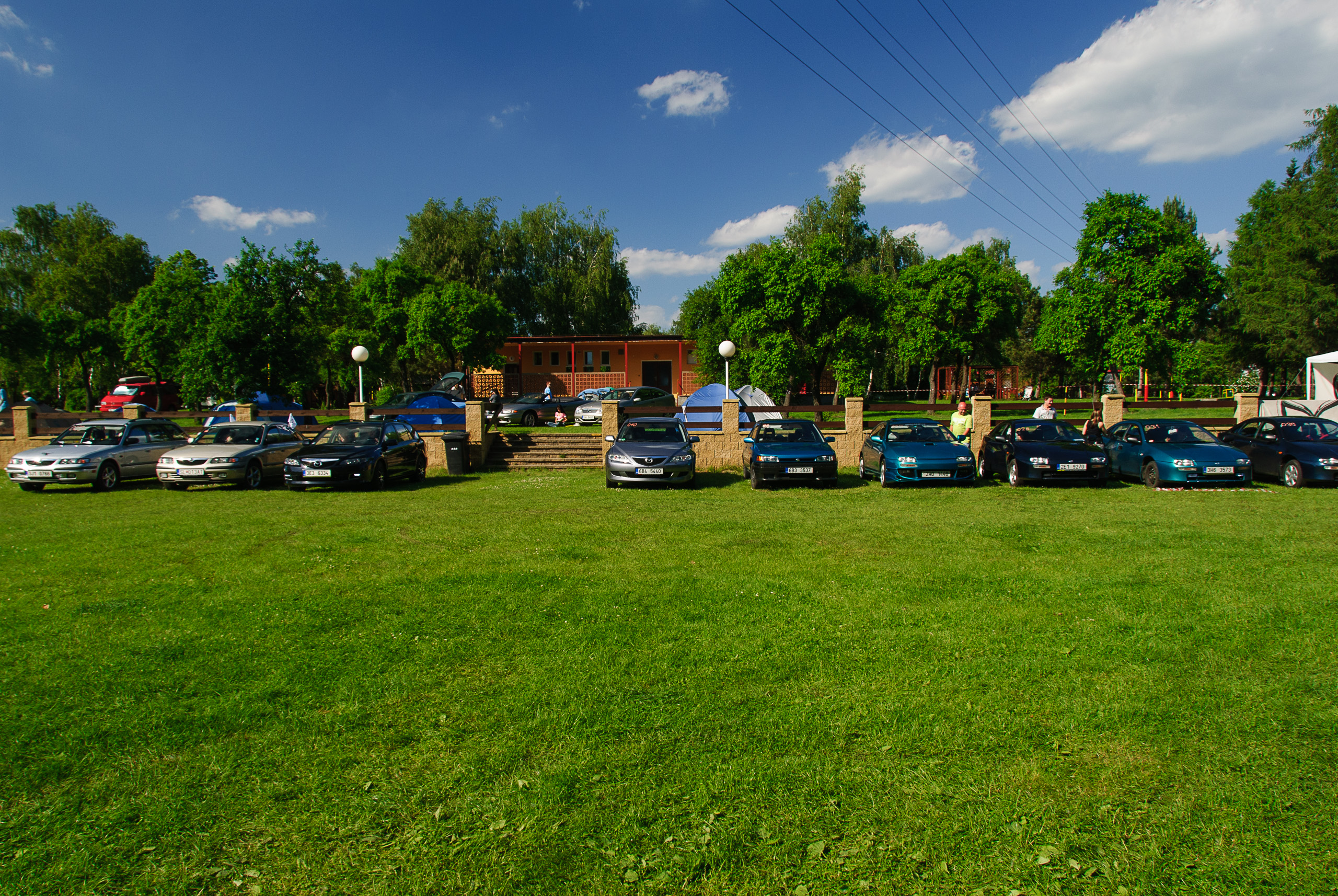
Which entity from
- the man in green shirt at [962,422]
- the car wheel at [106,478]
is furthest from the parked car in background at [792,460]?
the car wheel at [106,478]

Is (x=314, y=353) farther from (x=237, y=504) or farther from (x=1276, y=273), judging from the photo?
(x=1276, y=273)

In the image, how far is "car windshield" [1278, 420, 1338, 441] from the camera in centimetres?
1376

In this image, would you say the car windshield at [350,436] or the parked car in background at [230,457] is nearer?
the parked car in background at [230,457]

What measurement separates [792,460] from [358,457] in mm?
8817

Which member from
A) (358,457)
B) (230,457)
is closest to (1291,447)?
(358,457)

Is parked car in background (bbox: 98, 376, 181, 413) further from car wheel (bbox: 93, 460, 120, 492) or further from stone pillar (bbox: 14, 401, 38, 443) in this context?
car wheel (bbox: 93, 460, 120, 492)

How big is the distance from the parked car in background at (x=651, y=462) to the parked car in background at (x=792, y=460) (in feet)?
4.47

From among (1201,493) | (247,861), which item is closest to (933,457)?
(1201,493)

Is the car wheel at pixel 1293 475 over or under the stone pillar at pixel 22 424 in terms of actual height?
under

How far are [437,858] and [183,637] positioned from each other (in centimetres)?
352

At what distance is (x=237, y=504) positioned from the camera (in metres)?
12.4

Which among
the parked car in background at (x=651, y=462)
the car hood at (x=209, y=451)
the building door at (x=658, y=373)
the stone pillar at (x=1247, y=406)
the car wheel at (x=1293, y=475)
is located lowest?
the car wheel at (x=1293, y=475)

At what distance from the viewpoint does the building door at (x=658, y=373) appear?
4491 centimetres

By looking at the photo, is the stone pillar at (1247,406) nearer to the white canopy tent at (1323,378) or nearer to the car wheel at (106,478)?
the white canopy tent at (1323,378)
